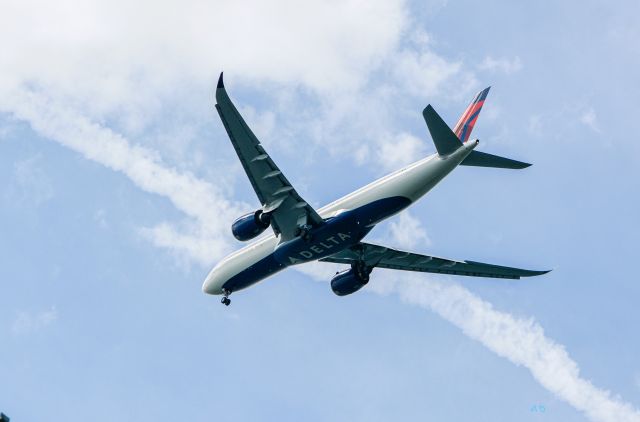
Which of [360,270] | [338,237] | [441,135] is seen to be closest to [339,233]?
[338,237]

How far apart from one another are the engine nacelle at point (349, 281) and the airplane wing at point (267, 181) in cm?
699

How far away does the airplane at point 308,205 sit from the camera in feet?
178

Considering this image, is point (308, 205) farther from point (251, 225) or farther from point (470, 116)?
point (470, 116)

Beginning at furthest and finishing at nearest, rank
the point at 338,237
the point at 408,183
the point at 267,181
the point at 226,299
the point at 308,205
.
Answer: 1. the point at 226,299
2. the point at 338,237
3. the point at 308,205
4. the point at 267,181
5. the point at 408,183

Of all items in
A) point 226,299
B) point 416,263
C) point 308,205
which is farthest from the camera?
point 416,263

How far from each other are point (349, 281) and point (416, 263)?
4.60 metres

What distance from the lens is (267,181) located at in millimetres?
55969

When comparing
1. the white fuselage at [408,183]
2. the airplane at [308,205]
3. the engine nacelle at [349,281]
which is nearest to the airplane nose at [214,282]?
the airplane at [308,205]

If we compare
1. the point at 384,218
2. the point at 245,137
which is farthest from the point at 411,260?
the point at 245,137

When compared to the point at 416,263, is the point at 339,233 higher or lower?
lower

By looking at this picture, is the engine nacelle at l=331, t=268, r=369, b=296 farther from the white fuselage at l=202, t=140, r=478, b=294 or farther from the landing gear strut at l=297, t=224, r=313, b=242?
the landing gear strut at l=297, t=224, r=313, b=242

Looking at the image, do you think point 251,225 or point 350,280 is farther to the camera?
point 350,280

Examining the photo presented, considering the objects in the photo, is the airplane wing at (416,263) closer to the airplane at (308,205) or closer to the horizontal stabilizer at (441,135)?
the airplane at (308,205)

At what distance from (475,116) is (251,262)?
48.4 ft
